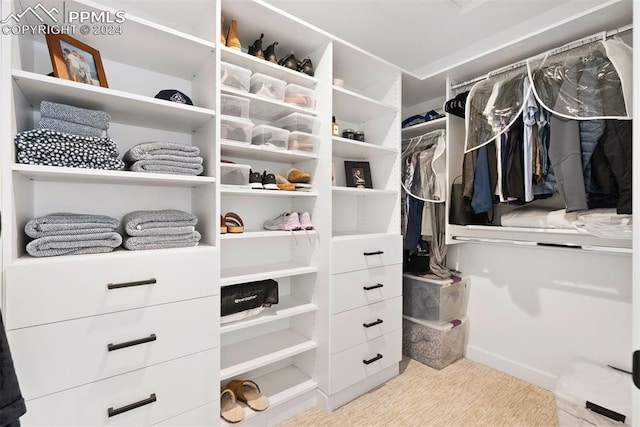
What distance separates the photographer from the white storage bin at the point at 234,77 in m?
1.53

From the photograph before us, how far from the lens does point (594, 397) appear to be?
1478 millimetres

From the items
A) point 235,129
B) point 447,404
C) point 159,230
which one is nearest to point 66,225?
point 159,230

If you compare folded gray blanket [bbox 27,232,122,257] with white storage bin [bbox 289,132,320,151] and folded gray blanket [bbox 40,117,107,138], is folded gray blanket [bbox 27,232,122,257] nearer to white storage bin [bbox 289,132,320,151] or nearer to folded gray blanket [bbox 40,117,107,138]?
folded gray blanket [bbox 40,117,107,138]

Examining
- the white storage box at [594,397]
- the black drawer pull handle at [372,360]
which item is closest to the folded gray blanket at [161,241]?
the black drawer pull handle at [372,360]

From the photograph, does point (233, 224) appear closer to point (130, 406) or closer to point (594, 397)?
point (130, 406)

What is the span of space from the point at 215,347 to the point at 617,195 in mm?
2000

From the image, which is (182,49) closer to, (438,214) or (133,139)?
(133,139)

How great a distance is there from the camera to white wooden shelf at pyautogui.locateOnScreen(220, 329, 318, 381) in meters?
1.58

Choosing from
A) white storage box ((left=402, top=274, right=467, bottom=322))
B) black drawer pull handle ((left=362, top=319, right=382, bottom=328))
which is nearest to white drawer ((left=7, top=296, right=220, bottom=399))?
black drawer pull handle ((left=362, top=319, right=382, bottom=328))

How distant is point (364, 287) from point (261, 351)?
0.71m

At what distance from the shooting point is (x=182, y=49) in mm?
1450

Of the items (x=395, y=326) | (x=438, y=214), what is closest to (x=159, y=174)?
(x=395, y=326)

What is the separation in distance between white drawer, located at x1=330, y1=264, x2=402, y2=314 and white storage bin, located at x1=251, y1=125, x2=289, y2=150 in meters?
0.82

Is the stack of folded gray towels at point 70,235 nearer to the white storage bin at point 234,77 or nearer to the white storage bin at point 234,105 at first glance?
the white storage bin at point 234,105
